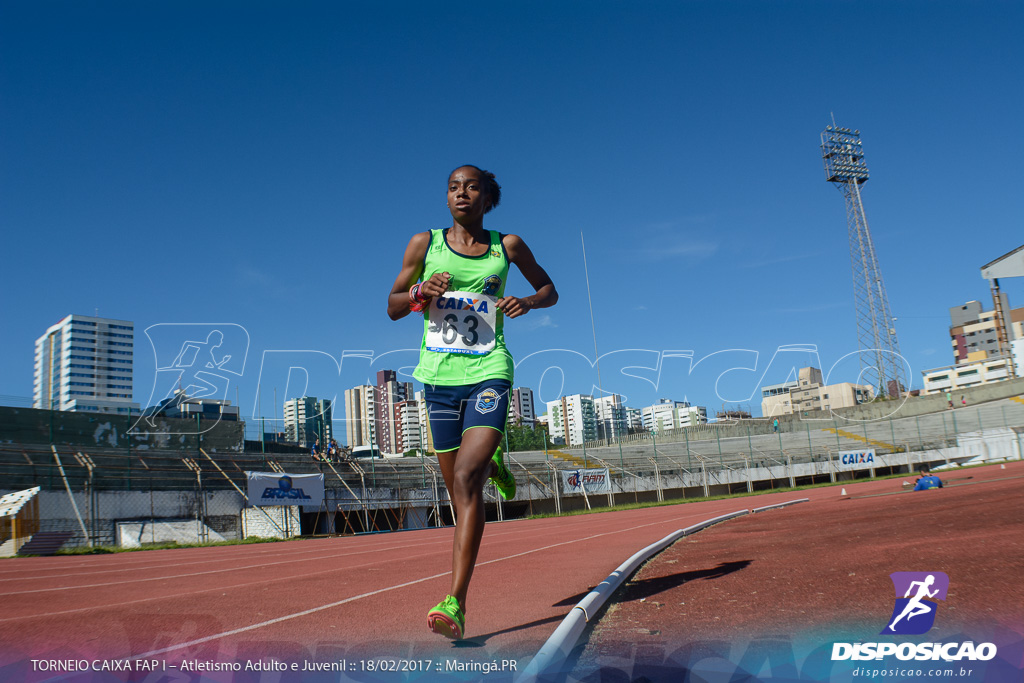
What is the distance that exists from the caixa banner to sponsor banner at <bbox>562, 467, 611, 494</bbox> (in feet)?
37.6

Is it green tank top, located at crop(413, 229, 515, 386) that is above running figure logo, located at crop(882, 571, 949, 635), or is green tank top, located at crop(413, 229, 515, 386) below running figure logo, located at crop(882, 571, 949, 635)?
above

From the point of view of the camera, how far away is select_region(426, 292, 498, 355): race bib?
3326 millimetres

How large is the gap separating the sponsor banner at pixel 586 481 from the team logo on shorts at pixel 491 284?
87.2 feet

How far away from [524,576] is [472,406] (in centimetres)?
222

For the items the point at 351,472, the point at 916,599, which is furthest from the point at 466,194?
the point at 351,472

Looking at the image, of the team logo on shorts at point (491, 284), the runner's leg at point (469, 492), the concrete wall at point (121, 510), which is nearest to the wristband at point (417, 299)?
the team logo on shorts at point (491, 284)

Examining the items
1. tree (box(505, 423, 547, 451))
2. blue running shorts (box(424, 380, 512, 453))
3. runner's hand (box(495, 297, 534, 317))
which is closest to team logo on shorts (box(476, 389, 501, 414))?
blue running shorts (box(424, 380, 512, 453))

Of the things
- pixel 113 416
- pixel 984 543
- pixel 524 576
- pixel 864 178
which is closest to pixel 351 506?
pixel 113 416

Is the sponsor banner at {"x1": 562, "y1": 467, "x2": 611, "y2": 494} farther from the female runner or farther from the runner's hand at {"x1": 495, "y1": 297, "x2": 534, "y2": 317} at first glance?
the runner's hand at {"x1": 495, "y1": 297, "x2": 534, "y2": 317}

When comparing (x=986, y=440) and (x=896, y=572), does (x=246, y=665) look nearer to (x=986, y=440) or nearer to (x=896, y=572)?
(x=896, y=572)

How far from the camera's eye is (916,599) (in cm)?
282

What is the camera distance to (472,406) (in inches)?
126

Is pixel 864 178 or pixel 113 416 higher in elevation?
pixel 864 178

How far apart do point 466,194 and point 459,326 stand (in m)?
0.70
